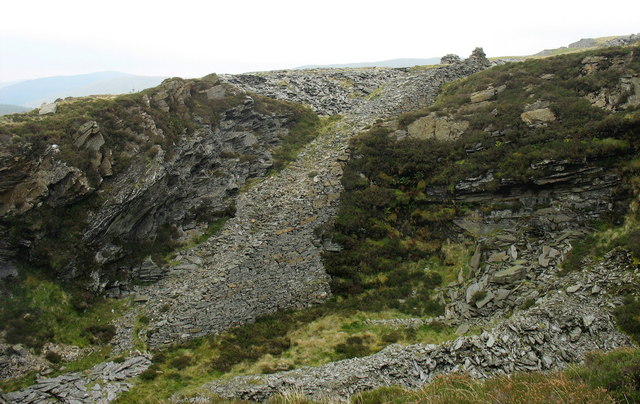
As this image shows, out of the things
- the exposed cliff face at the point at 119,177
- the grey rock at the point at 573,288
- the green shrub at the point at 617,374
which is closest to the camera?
the green shrub at the point at 617,374

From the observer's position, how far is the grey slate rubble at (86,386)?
1798cm

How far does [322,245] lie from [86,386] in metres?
16.0

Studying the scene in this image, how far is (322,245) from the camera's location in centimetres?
2812

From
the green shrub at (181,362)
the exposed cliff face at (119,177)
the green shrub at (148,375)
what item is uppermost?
the exposed cliff face at (119,177)

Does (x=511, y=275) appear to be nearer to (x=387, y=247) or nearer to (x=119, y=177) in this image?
(x=387, y=247)

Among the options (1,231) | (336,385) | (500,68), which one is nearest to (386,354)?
(336,385)

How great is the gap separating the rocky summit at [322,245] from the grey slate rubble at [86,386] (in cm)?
10

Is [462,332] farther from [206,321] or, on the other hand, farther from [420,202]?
[206,321]

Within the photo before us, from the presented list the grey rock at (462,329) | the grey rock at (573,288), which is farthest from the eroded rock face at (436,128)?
the grey rock at (462,329)

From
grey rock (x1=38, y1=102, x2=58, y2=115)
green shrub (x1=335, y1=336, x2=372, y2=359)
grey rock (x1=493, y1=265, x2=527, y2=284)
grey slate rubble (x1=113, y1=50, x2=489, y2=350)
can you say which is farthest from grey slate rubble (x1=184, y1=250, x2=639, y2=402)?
grey rock (x1=38, y1=102, x2=58, y2=115)

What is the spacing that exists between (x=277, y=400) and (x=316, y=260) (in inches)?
488

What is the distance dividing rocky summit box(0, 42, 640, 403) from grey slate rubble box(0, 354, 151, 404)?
10cm

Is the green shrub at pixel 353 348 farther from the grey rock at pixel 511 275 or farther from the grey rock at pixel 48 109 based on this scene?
the grey rock at pixel 48 109

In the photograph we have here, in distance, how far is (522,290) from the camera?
20.6 metres
